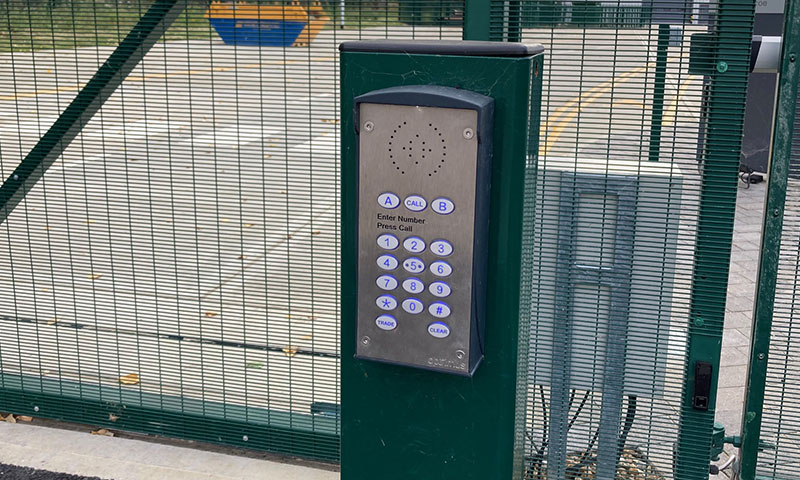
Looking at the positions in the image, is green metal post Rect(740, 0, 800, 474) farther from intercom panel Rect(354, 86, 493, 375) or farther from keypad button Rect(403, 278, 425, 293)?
keypad button Rect(403, 278, 425, 293)

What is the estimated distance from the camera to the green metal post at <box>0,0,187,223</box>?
3.76m

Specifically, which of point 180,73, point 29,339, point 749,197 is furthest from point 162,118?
point 749,197

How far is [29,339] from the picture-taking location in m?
4.25

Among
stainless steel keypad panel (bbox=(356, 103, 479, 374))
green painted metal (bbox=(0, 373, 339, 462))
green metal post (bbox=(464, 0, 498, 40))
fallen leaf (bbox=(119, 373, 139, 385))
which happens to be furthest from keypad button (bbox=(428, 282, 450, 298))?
fallen leaf (bbox=(119, 373, 139, 385))

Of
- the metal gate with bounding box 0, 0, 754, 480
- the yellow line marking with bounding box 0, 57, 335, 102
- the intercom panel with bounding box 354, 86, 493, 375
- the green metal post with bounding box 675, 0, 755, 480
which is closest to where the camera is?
the intercom panel with bounding box 354, 86, 493, 375

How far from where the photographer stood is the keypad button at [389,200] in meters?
2.17

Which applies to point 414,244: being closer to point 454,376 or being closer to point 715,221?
point 454,376

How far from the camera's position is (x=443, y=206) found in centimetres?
213

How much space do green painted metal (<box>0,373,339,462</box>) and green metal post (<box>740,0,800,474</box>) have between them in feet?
5.45

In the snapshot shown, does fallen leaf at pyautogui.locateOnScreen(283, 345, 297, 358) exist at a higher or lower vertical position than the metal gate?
lower

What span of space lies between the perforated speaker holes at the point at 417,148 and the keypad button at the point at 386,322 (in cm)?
36

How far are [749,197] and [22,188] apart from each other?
717 centimetres

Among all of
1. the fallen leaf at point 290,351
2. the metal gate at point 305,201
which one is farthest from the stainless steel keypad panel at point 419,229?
the fallen leaf at point 290,351

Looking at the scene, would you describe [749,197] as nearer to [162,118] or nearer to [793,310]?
[793,310]
